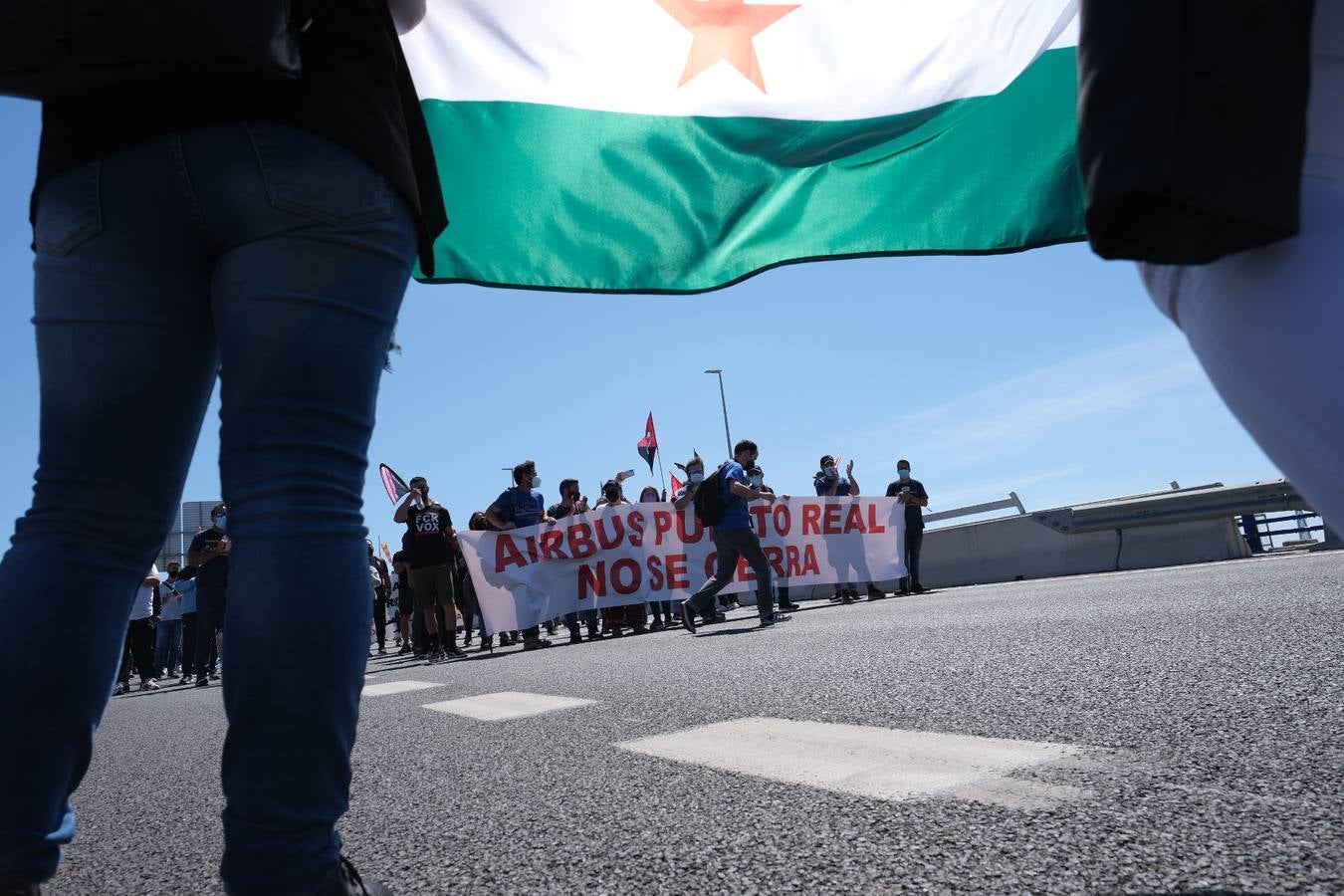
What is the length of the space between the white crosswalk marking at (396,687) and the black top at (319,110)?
494 cm

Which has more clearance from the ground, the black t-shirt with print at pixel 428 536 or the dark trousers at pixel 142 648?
the black t-shirt with print at pixel 428 536

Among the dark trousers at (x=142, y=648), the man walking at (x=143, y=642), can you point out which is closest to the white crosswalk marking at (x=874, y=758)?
the man walking at (x=143, y=642)

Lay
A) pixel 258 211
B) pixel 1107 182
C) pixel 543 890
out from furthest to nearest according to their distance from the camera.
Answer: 1. pixel 543 890
2. pixel 258 211
3. pixel 1107 182

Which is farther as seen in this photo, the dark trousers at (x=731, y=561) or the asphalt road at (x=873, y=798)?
the dark trousers at (x=731, y=561)

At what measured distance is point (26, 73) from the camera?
3.91 feet

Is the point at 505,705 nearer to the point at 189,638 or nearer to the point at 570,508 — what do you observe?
the point at 570,508

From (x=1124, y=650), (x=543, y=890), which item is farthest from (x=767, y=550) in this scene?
(x=543, y=890)

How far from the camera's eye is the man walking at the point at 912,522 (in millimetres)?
13406

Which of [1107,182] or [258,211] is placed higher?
[258,211]

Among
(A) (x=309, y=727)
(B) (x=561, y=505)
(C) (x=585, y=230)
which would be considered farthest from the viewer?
(B) (x=561, y=505)

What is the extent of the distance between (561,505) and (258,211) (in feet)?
36.1

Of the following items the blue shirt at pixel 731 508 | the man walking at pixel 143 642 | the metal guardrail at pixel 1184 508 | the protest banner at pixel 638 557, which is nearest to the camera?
the blue shirt at pixel 731 508

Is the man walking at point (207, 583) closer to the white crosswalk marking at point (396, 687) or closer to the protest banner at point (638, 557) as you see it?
the protest banner at point (638, 557)

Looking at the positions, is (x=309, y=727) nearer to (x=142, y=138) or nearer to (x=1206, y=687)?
(x=142, y=138)
